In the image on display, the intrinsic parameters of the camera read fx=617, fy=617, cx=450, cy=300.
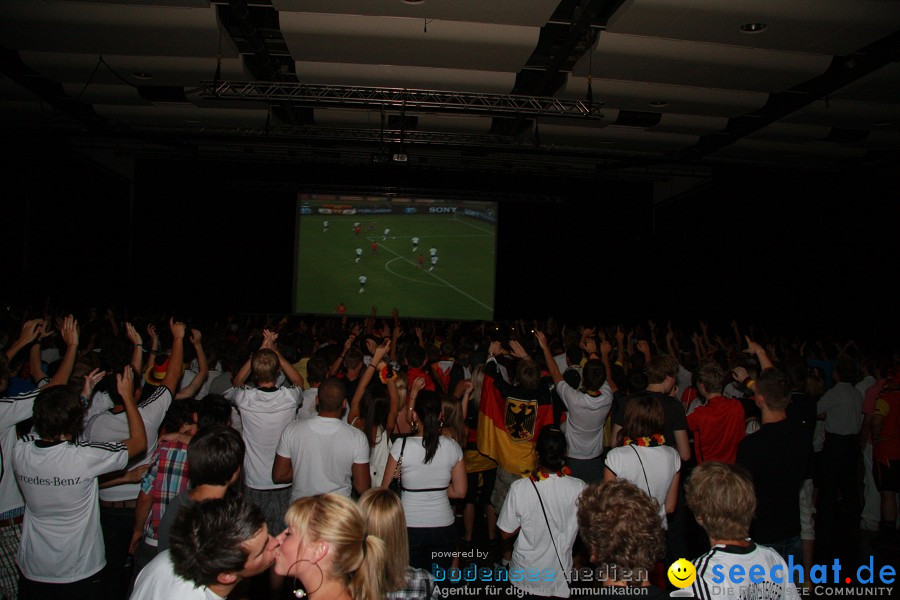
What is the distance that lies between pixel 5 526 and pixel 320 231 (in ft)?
36.2

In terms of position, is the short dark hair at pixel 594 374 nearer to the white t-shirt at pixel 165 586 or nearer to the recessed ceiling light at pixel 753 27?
the white t-shirt at pixel 165 586

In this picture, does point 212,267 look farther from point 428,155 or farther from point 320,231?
point 428,155

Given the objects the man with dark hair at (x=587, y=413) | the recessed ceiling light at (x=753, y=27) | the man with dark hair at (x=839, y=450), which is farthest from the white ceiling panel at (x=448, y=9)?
the man with dark hair at (x=839, y=450)

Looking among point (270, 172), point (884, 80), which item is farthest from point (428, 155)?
point (884, 80)

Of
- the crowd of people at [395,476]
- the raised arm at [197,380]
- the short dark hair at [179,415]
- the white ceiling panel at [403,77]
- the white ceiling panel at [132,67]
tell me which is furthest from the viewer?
the white ceiling panel at [403,77]

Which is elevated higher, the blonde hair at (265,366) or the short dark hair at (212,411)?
the blonde hair at (265,366)

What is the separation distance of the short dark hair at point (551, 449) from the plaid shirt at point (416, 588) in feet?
3.51

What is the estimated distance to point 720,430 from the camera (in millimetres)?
3797

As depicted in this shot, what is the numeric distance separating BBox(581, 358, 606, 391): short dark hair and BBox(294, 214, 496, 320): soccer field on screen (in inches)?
378

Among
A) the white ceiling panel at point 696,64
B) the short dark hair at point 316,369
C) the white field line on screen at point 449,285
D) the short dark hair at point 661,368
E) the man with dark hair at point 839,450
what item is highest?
the white ceiling panel at point 696,64

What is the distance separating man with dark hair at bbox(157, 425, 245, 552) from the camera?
7.66 ft

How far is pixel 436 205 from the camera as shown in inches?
540

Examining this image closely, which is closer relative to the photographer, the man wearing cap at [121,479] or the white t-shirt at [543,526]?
the white t-shirt at [543,526]

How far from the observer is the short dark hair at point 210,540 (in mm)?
1655
